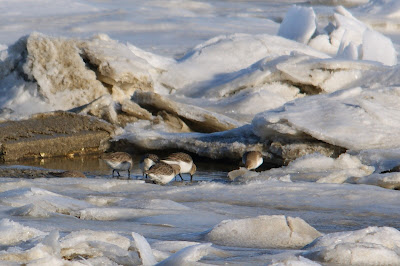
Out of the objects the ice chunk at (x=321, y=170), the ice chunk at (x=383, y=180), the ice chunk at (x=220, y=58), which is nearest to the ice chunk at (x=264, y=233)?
the ice chunk at (x=383, y=180)

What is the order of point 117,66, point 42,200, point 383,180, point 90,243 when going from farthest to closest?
1. point 117,66
2. point 383,180
3. point 42,200
4. point 90,243

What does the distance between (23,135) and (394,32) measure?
1274 centimetres

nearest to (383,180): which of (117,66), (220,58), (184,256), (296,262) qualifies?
(296,262)

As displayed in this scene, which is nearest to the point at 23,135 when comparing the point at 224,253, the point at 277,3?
the point at 224,253

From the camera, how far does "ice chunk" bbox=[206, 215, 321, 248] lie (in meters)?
3.51

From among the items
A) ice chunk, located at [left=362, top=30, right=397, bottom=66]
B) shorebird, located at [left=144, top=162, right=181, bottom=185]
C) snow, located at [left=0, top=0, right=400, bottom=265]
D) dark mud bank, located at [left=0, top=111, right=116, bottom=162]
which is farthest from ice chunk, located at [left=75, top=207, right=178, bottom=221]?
ice chunk, located at [left=362, top=30, right=397, bottom=66]

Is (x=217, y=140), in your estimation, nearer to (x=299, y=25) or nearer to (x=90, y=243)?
(x=90, y=243)

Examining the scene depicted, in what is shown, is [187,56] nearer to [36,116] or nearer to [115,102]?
[115,102]

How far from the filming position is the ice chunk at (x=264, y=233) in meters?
3.51

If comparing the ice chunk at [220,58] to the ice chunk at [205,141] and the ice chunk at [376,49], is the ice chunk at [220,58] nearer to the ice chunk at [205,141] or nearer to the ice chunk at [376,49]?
the ice chunk at [376,49]

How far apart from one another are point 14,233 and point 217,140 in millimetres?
5688

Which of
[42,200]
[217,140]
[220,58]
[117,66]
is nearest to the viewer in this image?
[42,200]

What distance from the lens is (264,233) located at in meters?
3.56

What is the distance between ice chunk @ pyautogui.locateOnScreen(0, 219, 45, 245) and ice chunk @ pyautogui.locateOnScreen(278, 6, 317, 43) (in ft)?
40.2
